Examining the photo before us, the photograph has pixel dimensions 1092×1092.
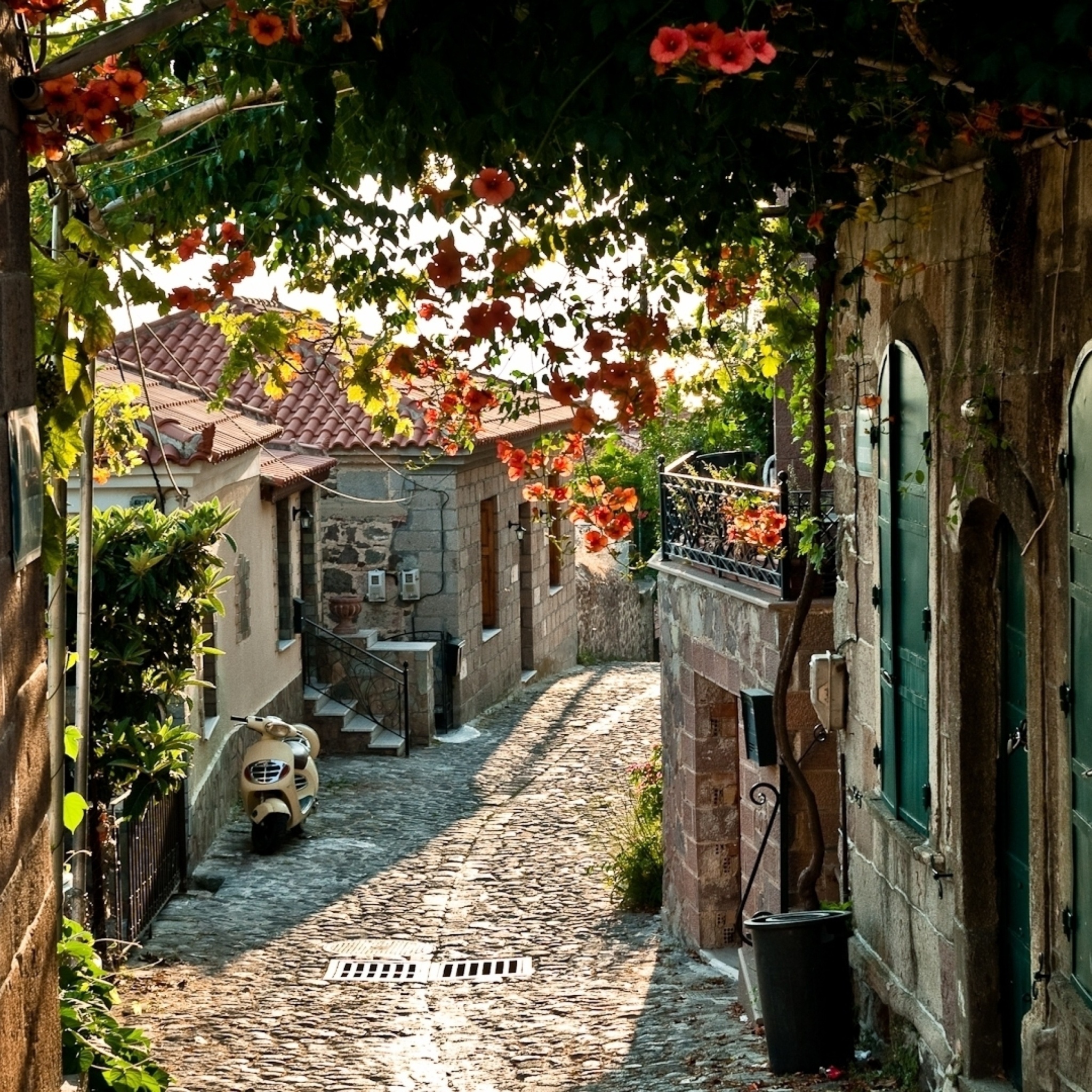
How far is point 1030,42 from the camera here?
3561 millimetres

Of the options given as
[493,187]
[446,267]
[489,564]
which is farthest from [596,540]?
[489,564]

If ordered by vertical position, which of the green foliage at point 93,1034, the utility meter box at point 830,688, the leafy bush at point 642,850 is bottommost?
the leafy bush at point 642,850

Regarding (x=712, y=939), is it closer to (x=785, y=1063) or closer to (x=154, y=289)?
(x=785, y=1063)

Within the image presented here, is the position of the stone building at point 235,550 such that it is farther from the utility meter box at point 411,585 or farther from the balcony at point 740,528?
the balcony at point 740,528

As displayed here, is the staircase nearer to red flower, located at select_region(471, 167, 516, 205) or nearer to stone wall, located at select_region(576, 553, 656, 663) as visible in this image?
stone wall, located at select_region(576, 553, 656, 663)

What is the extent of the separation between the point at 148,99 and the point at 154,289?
2.29 metres

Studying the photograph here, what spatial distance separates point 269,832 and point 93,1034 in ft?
25.7

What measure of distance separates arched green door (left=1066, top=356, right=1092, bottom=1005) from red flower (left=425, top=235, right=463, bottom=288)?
1.85 m

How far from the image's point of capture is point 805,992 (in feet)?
22.8

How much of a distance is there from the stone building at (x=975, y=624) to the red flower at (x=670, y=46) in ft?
5.29

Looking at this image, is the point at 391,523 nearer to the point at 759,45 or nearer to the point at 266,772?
the point at 266,772

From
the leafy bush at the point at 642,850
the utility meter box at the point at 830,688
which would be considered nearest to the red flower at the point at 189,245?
the utility meter box at the point at 830,688

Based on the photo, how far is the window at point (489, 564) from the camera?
69.8ft

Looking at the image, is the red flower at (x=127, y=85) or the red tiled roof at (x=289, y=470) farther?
the red tiled roof at (x=289, y=470)
